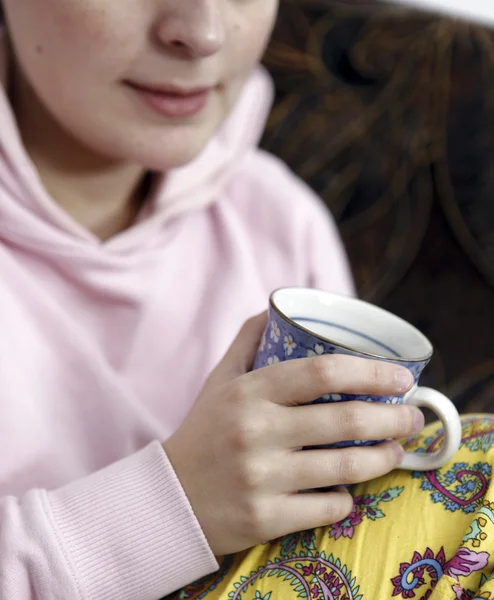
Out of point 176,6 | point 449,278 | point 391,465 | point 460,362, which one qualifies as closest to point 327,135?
point 449,278

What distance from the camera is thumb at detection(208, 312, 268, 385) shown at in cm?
60

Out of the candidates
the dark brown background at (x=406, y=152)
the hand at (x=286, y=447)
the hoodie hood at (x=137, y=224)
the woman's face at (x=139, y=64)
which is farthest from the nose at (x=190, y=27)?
the dark brown background at (x=406, y=152)

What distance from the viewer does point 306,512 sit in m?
0.54

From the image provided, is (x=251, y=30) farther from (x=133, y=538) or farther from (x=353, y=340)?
(x=133, y=538)


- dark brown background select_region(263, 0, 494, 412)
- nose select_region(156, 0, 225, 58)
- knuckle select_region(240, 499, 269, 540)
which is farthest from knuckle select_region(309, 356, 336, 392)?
dark brown background select_region(263, 0, 494, 412)

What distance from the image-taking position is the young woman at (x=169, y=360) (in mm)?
530

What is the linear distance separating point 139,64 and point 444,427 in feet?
1.36

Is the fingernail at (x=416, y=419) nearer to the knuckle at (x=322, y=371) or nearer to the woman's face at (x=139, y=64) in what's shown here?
the knuckle at (x=322, y=371)

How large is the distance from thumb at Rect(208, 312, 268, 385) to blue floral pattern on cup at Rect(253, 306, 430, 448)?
46 millimetres

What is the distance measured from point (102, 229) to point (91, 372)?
0.65ft

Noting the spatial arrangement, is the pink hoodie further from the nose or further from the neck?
the nose

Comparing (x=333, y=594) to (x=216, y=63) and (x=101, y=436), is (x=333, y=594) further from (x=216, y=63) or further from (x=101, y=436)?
(x=216, y=63)

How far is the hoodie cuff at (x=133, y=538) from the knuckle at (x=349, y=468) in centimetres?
12

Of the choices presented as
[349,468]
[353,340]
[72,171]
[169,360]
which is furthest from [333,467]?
[72,171]
